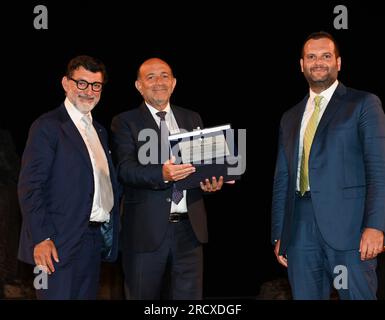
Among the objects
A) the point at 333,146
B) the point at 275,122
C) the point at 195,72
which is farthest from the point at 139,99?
the point at 333,146

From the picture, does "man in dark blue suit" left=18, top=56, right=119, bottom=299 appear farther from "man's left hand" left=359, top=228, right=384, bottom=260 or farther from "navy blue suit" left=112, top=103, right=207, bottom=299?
"man's left hand" left=359, top=228, right=384, bottom=260

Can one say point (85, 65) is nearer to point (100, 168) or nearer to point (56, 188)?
point (100, 168)

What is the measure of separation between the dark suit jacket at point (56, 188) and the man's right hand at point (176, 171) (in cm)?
36

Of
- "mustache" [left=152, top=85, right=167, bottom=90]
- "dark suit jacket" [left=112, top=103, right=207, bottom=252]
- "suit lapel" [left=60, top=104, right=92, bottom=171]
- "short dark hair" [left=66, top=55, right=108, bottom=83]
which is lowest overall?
"dark suit jacket" [left=112, top=103, right=207, bottom=252]

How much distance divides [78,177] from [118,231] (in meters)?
0.38

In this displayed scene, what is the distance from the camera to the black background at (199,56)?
5.84 metres

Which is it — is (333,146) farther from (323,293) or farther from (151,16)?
(151,16)

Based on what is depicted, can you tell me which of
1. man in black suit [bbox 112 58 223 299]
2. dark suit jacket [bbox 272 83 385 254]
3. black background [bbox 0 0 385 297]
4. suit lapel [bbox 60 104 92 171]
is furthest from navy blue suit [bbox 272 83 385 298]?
black background [bbox 0 0 385 297]

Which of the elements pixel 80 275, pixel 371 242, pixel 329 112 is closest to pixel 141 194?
pixel 80 275

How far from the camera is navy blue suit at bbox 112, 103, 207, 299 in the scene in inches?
128

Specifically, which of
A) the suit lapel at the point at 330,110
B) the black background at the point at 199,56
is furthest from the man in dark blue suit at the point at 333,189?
the black background at the point at 199,56

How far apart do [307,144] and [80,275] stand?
1.28m

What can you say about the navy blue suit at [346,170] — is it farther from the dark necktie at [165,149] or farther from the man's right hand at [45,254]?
the man's right hand at [45,254]

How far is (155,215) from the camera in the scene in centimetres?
328
